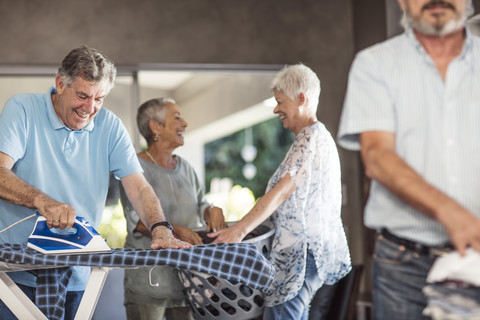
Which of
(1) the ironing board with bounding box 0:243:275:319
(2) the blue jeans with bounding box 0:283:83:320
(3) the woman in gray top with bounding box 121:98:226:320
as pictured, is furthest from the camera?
(3) the woman in gray top with bounding box 121:98:226:320

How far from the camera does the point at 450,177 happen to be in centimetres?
131

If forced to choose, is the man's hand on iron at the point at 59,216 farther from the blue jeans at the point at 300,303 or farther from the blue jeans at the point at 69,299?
the blue jeans at the point at 300,303

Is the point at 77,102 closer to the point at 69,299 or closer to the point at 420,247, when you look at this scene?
the point at 69,299

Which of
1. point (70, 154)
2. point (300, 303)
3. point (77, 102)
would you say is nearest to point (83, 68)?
point (77, 102)

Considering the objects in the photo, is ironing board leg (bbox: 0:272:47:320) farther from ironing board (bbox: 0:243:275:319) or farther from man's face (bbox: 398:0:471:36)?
man's face (bbox: 398:0:471:36)

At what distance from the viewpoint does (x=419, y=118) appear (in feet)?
4.43

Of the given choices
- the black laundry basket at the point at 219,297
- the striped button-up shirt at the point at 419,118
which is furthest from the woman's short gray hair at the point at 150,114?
the striped button-up shirt at the point at 419,118

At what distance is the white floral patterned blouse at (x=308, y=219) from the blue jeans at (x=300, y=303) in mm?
29

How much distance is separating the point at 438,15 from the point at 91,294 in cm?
128

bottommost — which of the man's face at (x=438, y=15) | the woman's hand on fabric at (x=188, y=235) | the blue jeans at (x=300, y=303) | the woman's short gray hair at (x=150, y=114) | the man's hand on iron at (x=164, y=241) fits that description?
the blue jeans at (x=300, y=303)

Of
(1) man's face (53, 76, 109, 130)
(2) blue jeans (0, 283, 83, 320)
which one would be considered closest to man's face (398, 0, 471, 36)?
(1) man's face (53, 76, 109, 130)

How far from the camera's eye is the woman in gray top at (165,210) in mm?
2449

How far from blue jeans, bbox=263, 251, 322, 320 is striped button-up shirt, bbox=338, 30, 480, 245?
3.25ft

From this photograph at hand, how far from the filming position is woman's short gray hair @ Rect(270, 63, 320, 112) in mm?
2561
